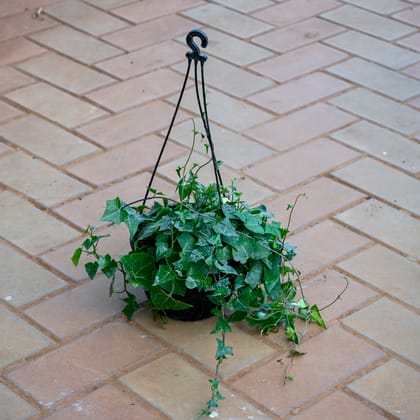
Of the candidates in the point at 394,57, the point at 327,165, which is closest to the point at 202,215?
the point at 327,165

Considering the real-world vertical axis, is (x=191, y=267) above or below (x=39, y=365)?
above

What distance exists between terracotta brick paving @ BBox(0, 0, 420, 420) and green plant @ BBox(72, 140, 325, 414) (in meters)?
0.08

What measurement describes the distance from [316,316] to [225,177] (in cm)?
97

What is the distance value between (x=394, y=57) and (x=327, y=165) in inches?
46.6

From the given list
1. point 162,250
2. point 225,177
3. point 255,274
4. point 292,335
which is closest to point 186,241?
point 162,250

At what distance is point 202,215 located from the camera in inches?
109

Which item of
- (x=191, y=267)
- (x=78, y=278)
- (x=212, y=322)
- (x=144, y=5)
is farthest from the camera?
(x=144, y=5)

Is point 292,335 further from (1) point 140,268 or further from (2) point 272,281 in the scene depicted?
(1) point 140,268

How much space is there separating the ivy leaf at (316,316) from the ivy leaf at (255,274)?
26 cm

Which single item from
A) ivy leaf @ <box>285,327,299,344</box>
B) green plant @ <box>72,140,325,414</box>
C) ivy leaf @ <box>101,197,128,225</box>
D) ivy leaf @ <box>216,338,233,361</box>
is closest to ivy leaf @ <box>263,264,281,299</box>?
green plant @ <box>72,140,325,414</box>

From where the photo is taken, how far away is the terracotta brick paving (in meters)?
2.70

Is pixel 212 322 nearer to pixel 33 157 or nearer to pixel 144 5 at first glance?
pixel 33 157

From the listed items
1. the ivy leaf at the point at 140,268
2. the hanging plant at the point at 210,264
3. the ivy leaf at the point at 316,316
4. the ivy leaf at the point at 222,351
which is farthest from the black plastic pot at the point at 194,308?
the ivy leaf at the point at 316,316

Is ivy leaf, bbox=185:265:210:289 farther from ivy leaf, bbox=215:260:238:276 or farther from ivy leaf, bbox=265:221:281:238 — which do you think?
ivy leaf, bbox=265:221:281:238
